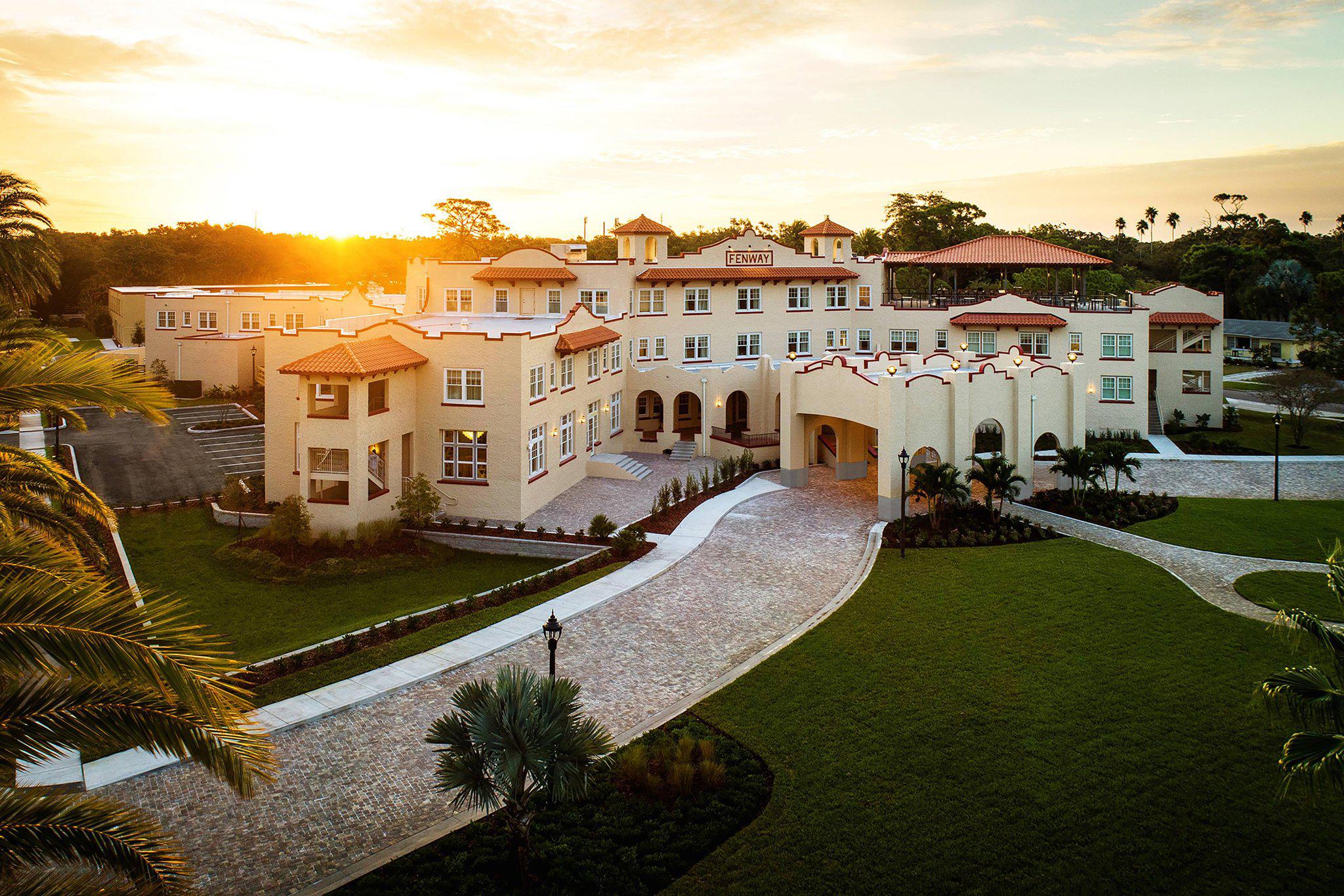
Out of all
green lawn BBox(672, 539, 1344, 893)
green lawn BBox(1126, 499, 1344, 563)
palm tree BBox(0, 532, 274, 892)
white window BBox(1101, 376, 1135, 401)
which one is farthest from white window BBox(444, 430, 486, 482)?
white window BBox(1101, 376, 1135, 401)

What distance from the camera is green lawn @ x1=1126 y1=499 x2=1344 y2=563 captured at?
28.1 metres

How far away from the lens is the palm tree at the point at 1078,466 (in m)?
32.8

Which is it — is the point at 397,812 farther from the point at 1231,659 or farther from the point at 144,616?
the point at 1231,659

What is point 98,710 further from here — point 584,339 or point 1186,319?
point 1186,319

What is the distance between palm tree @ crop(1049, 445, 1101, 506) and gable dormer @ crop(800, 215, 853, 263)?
19.9 meters

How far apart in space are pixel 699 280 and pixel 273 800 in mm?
35182

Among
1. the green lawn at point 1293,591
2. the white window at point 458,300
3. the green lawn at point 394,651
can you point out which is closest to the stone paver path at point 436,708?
the green lawn at point 394,651

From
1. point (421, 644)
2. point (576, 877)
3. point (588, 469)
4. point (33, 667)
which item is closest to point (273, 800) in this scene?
point (576, 877)

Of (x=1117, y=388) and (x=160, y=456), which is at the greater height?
(x=1117, y=388)

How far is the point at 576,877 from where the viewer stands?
Answer: 12453 millimetres

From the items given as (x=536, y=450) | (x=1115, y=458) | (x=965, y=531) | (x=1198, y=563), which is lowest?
(x=1198, y=563)

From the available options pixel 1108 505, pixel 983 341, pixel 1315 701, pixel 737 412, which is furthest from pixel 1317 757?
pixel 983 341

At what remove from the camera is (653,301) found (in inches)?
1811

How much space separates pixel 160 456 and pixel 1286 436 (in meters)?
50.2
